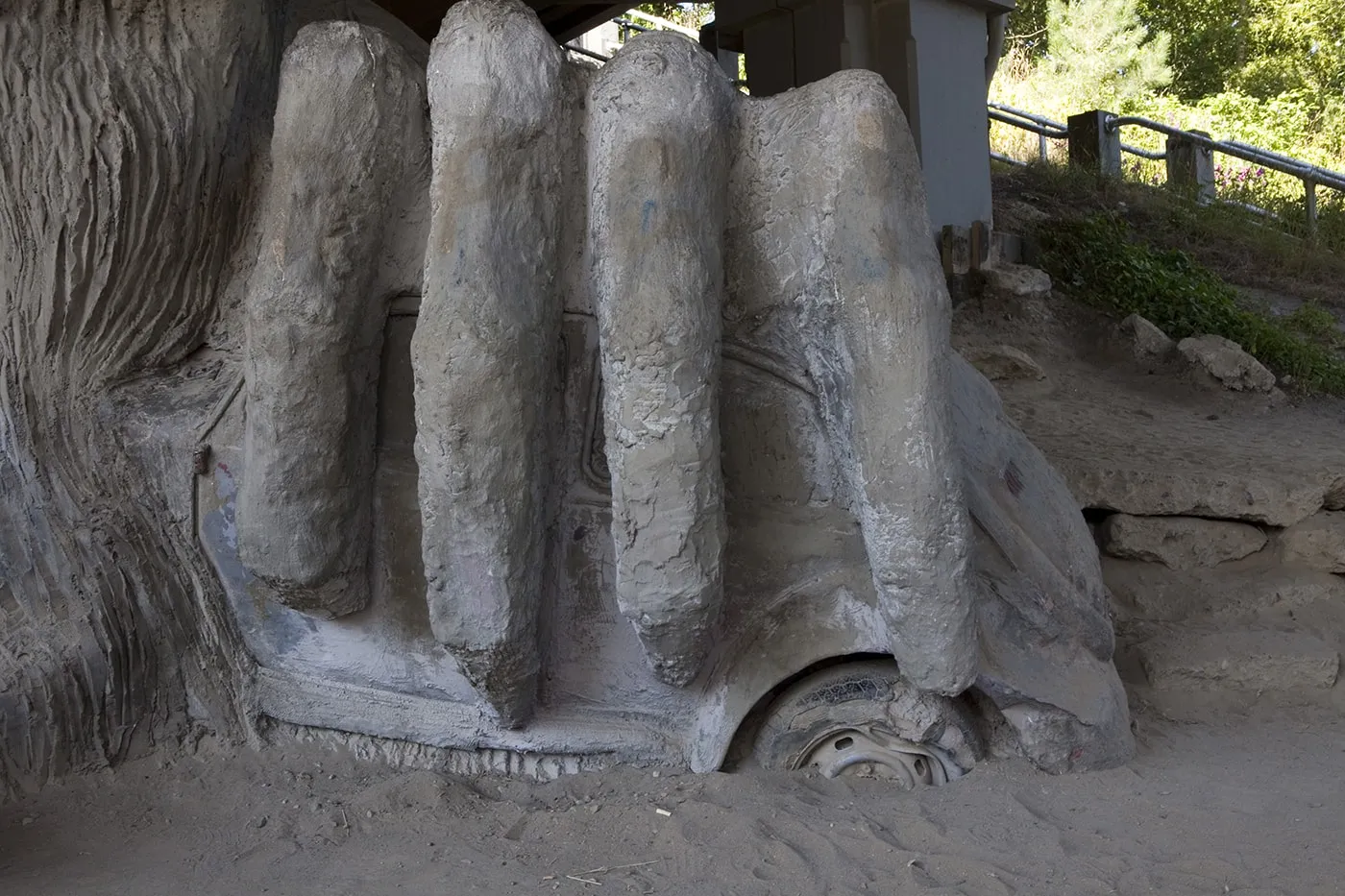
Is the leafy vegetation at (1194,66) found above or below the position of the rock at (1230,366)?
above

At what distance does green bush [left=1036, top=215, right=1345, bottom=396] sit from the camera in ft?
17.9

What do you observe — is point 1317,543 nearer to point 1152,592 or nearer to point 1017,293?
point 1152,592

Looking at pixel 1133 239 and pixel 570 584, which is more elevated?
pixel 1133 239

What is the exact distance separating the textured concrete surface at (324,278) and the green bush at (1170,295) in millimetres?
4122

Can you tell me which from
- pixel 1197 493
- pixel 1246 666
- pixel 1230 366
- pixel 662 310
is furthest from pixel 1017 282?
pixel 662 310

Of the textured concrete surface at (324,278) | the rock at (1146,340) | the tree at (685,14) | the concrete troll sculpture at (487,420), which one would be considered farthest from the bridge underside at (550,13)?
the tree at (685,14)

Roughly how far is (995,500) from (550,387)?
40.3 inches

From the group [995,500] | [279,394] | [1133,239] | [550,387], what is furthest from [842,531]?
[1133,239]

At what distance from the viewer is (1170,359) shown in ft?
17.7

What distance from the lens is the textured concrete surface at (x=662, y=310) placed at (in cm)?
222

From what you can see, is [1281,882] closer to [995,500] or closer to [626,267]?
[995,500]

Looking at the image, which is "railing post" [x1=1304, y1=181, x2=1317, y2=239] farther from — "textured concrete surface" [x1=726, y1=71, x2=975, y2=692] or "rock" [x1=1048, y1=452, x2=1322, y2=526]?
"textured concrete surface" [x1=726, y1=71, x2=975, y2=692]

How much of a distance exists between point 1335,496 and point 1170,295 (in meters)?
1.88

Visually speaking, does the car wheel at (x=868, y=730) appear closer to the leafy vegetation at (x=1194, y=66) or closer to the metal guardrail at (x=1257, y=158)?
the metal guardrail at (x=1257, y=158)
